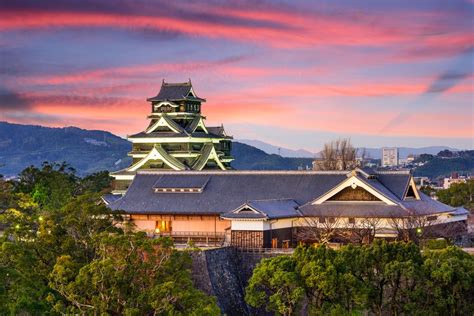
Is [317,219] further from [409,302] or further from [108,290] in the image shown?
[108,290]

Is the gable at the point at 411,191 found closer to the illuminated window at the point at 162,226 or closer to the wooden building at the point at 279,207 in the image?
the wooden building at the point at 279,207

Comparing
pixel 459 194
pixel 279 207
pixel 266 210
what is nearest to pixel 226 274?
pixel 266 210

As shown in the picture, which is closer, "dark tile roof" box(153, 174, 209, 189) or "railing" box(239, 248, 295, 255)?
"railing" box(239, 248, 295, 255)

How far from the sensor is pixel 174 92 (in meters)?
69.2

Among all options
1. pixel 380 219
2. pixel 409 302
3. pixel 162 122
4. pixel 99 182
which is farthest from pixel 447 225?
pixel 99 182

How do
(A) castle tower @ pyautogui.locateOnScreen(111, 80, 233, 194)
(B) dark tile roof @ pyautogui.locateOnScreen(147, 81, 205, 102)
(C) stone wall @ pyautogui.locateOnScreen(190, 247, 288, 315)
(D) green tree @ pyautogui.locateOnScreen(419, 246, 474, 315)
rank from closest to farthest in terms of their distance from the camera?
(D) green tree @ pyautogui.locateOnScreen(419, 246, 474, 315) < (C) stone wall @ pyautogui.locateOnScreen(190, 247, 288, 315) < (A) castle tower @ pyautogui.locateOnScreen(111, 80, 233, 194) < (B) dark tile roof @ pyautogui.locateOnScreen(147, 81, 205, 102)

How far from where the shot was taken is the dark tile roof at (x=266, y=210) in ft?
140

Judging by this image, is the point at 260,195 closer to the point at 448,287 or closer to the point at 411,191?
the point at 411,191

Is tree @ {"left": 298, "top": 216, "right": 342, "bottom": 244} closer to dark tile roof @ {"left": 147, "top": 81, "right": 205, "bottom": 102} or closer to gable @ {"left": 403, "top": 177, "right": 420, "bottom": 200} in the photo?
gable @ {"left": 403, "top": 177, "right": 420, "bottom": 200}

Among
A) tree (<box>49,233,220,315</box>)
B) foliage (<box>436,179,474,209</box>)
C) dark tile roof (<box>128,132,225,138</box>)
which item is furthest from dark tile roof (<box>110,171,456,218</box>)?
foliage (<box>436,179,474,209</box>)

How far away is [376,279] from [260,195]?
15.5 metres

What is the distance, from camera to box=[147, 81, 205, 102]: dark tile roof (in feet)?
225

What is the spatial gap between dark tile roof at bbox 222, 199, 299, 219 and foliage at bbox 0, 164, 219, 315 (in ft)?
23.2

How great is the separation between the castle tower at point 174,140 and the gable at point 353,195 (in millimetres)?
20190
